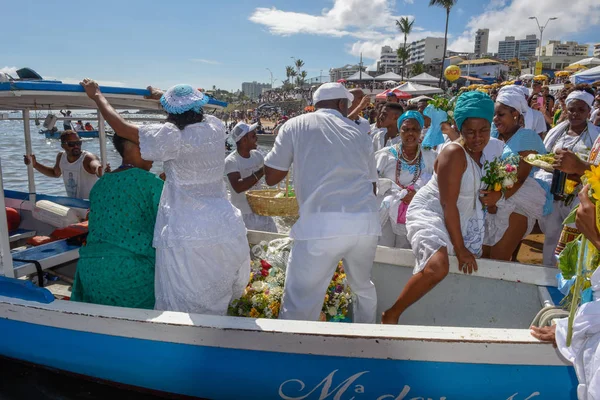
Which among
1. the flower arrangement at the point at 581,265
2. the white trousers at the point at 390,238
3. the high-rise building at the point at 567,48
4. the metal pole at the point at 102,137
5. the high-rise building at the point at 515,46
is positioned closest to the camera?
the flower arrangement at the point at 581,265

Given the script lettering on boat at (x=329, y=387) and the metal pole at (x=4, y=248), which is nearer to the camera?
the script lettering on boat at (x=329, y=387)

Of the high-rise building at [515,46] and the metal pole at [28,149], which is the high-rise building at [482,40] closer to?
the high-rise building at [515,46]

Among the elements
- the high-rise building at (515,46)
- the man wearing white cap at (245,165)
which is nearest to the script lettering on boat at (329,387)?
the man wearing white cap at (245,165)

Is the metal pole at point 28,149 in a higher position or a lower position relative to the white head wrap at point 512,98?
lower

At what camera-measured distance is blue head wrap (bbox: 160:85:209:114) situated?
2.42 metres

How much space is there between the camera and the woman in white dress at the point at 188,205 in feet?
7.70

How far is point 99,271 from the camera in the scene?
105 inches

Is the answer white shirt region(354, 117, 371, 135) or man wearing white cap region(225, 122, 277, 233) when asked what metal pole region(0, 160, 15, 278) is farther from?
white shirt region(354, 117, 371, 135)

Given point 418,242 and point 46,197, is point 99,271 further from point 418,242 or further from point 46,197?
point 46,197

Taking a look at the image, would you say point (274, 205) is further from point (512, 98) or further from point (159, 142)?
point (512, 98)

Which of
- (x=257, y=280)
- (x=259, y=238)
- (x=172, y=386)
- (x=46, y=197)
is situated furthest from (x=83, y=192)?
(x=172, y=386)

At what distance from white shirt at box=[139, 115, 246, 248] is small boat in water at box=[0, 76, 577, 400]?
449 millimetres

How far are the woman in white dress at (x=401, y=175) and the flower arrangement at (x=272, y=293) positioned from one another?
30.2 inches

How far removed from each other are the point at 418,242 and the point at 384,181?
1227 millimetres
